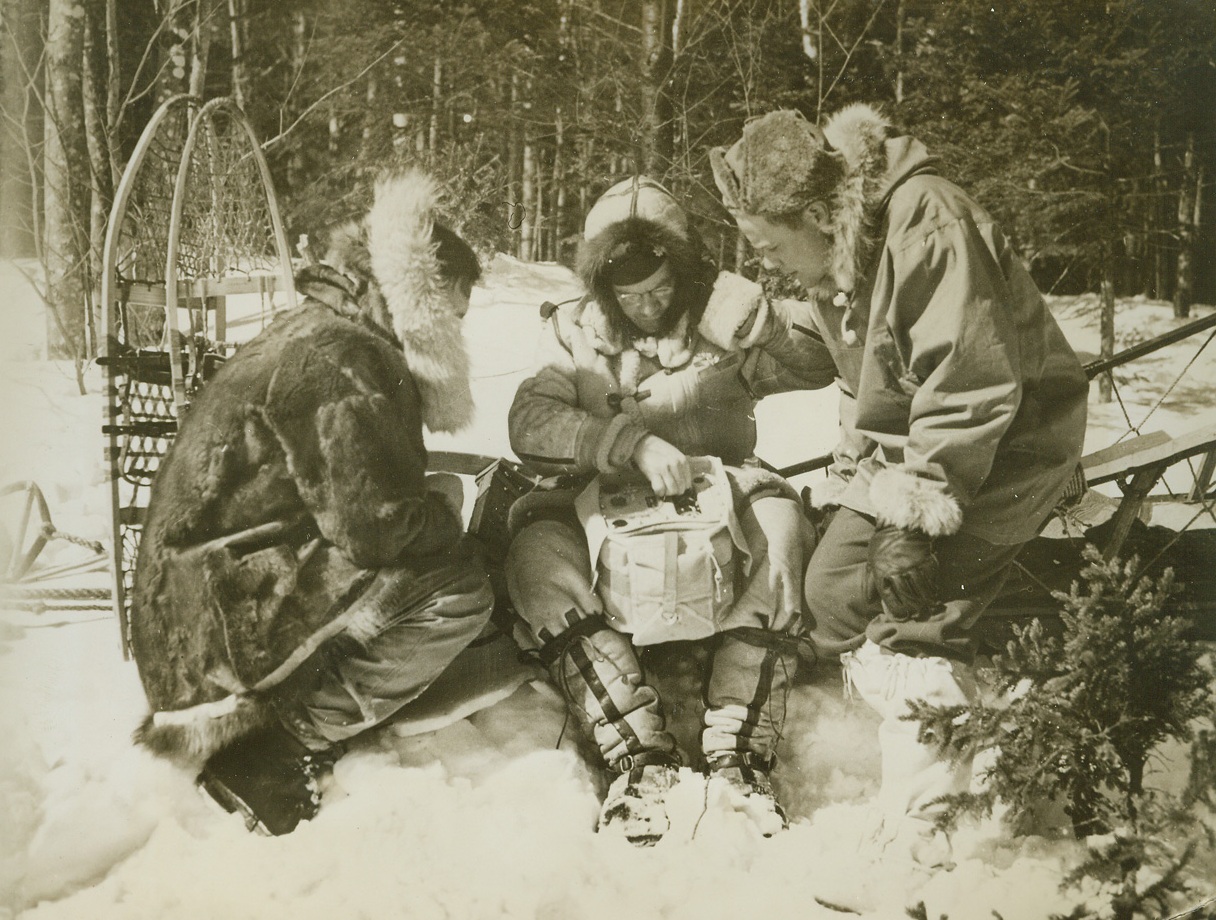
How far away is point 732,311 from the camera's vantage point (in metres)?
2.64

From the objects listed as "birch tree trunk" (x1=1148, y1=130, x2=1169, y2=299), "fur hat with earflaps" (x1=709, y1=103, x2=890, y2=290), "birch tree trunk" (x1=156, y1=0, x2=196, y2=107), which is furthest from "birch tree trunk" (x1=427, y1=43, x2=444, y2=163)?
"birch tree trunk" (x1=1148, y1=130, x2=1169, y2=299)

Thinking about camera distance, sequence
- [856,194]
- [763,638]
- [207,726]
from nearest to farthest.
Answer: [856,194]
[207,726]
[763,638]

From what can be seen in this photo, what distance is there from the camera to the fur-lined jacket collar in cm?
245

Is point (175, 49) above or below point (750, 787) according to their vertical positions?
above

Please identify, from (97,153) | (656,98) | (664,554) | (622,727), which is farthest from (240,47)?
(622,727)

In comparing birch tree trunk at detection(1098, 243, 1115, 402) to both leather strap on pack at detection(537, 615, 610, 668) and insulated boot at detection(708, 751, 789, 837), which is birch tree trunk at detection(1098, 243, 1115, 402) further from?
leather strap on pack at detection(537, 615, 610, 668)

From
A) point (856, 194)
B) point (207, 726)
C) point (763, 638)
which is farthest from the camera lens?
point (763, 638)

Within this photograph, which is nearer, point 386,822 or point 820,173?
point 820,173

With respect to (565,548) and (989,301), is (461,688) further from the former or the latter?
(989,301)

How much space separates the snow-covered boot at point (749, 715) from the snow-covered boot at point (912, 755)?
8.7 inches

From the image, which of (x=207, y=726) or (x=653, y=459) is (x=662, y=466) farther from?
(x=207, y=726)

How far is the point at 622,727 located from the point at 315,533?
0.91 meters

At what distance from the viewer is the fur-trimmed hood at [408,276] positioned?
8.30 feet

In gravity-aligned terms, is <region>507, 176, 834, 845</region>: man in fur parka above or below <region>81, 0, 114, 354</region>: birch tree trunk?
below
